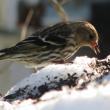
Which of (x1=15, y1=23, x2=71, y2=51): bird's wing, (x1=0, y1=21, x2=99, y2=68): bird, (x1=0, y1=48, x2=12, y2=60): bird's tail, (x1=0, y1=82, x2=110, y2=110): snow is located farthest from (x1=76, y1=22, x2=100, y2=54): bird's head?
(x1=0, y1=82, x2=110, y2=110): snow

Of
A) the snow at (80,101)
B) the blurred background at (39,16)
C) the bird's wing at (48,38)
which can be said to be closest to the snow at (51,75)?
the snow at (80,101)

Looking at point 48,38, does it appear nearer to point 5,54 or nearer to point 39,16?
point 5,54

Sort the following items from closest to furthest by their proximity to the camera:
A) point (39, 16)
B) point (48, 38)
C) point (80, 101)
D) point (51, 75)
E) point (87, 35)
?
point (80, 101), point (51, 75), point (48, 38), point (87, 35), point (39, 16)

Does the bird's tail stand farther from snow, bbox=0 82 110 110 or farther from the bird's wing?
snow, bbox=0 82 110 110

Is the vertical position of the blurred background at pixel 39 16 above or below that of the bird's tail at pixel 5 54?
above

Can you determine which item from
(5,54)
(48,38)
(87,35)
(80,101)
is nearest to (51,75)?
(80,101)

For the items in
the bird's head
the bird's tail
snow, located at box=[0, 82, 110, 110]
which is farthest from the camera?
the bird's head

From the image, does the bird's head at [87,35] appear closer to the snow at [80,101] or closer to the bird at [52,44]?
the bird at [52,44]
